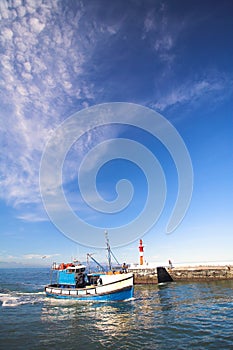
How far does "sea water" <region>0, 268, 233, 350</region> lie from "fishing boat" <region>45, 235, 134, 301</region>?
1126 millimetres

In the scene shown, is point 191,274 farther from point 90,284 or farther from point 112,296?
point 112,296

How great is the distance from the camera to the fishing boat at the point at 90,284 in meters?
36.8

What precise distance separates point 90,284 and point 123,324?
730 inches

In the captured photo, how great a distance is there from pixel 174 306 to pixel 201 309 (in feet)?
12.0

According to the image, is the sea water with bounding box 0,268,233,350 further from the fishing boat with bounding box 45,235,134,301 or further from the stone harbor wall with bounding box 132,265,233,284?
the stone harbor wall with bounding box 132,265,233,284

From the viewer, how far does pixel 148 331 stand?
22.7 metres

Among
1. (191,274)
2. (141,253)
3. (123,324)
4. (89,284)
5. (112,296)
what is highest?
(141,253)

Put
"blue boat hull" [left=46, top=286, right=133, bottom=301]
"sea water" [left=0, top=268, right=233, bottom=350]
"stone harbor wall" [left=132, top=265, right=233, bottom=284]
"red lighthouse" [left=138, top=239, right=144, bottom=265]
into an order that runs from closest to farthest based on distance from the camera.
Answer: "sea water" [left=0, top=268, right=233, bottom=350] < "blue boat hull" [left=46, top=286, right=133, bottom=301] < "stone harbor wall" [left=132, top=265, right=233, bottom=284] < "red lighthouse" [left=138, top=239, right=144, bottom=265]

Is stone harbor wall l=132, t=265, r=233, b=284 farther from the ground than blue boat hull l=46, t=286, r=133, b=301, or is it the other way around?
stone harbor wall l=132, t=265, r=233, b=284

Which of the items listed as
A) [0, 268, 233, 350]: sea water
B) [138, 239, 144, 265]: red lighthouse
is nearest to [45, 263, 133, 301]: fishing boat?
[0, 268, 233, 350]: sea water

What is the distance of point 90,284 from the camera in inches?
1687

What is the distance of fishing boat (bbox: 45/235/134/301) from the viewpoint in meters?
36.8

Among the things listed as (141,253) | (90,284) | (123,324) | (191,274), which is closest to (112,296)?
(90,284)

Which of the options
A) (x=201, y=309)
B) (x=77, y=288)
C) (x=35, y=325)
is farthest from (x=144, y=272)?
(x=35, y=325)
